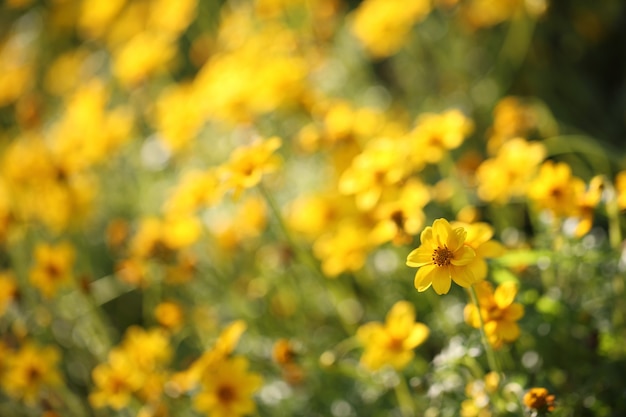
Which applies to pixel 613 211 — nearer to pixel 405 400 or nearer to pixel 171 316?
pixel 405 400

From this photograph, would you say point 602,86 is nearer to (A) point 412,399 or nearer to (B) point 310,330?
(B) point 310,330

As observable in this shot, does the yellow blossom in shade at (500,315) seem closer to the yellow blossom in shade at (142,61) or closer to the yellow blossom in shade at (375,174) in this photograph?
the yellow blossom in shade at (375,174)

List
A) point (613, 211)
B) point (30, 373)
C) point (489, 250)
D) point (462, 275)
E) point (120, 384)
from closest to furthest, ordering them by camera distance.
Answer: point (462, 275) < point (489, 250) < point (613, 211) < point (120, 384) < point (30, 373)

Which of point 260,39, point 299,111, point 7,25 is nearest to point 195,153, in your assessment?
point 260,39

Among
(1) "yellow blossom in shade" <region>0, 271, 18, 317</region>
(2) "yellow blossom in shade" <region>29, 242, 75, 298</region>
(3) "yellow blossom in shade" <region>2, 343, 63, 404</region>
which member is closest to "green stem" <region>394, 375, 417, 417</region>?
(3) "yellow blossom in shade" <region>2, 343, 63, 404</region>

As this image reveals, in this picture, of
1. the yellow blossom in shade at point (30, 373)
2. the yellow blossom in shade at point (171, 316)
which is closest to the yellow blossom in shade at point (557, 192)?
the yellow blossom in shade at point (171, 316)

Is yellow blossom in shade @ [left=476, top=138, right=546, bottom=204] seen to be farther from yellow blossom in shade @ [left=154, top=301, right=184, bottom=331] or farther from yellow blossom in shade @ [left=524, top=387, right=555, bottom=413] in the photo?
yellow blossom in shade @ [left=154, top=301, right=184, bottom=331]

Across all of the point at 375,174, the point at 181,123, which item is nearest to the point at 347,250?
the point at 375,174
